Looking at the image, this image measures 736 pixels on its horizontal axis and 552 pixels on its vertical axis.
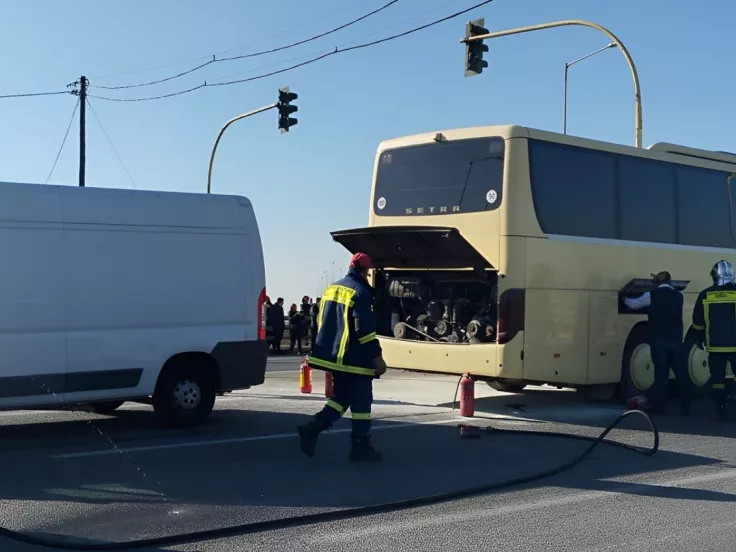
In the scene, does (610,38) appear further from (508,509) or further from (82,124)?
(82,124)

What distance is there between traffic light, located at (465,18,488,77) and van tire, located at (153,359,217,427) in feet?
31.5

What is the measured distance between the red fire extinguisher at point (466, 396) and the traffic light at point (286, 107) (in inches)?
477

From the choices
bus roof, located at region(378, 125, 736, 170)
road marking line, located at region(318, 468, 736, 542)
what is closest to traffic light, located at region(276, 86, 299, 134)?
bus roof, located at region(378, 125, 736, 170)

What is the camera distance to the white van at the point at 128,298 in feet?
29.7

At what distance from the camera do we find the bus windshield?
38.3ft

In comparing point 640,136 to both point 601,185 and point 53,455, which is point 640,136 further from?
point 53,455

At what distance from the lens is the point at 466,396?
37.3 feet

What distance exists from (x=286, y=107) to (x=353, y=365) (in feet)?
47.9

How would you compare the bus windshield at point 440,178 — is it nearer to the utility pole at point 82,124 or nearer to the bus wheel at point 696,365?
the bus wheel at point 696,365

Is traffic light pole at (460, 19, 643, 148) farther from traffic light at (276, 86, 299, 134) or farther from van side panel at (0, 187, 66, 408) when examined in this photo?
van side panel at (0, 187, 66, 408)

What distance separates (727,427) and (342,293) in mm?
5684

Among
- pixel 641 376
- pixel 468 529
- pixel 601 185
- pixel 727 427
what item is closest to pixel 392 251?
pixel 601 185

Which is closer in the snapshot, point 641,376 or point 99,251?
point 99,251

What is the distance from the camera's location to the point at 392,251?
12336mm
